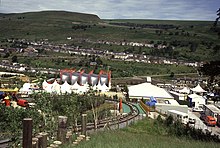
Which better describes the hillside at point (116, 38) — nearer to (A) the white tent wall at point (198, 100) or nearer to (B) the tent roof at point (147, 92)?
(A) the white tent wall at point (198, 100)

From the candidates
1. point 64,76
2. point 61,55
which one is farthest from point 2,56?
point 64,76

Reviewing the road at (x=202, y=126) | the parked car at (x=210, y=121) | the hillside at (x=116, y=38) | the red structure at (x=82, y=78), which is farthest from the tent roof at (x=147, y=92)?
the hillside at (x=116, y=38)

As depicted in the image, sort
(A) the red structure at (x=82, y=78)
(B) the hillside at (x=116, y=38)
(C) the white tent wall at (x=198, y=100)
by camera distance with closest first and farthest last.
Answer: (C) the white tent wall at (x=198, y=100) → (A) the red structure at (x=82, y=78) → (B) the hillside at (x=116, y=38)

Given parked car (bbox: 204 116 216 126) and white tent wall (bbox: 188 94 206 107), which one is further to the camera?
white tent wall (bbox: 188 94 206 107)

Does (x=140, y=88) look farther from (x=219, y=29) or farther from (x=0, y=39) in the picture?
(x=0, y=39)

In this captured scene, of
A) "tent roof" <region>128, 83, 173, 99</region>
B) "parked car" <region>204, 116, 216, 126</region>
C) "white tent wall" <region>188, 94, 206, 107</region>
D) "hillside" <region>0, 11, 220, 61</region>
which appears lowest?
"parked car" <region>204, 116, 216, 126</region>

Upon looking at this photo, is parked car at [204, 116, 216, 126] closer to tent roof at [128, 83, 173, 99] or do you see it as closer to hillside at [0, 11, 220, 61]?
tent roof at [128, 83, 173, 99]

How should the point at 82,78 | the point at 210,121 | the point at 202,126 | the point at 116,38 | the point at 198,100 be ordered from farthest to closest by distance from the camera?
the point at 116,38 < the point at 82,78 < the point at 198,100 < the point at 210,121 < the point at 202,126

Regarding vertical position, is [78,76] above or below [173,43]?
below

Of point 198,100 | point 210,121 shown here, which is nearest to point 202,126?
point 210,121

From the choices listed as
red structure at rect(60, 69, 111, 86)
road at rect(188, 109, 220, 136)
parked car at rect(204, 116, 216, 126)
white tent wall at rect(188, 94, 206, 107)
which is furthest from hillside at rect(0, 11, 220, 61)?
parked car at rect(204, 116, 216, 126)

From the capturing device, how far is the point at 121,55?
9694 cm

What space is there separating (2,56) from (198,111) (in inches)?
2463

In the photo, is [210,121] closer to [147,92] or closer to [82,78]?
[147,92]
